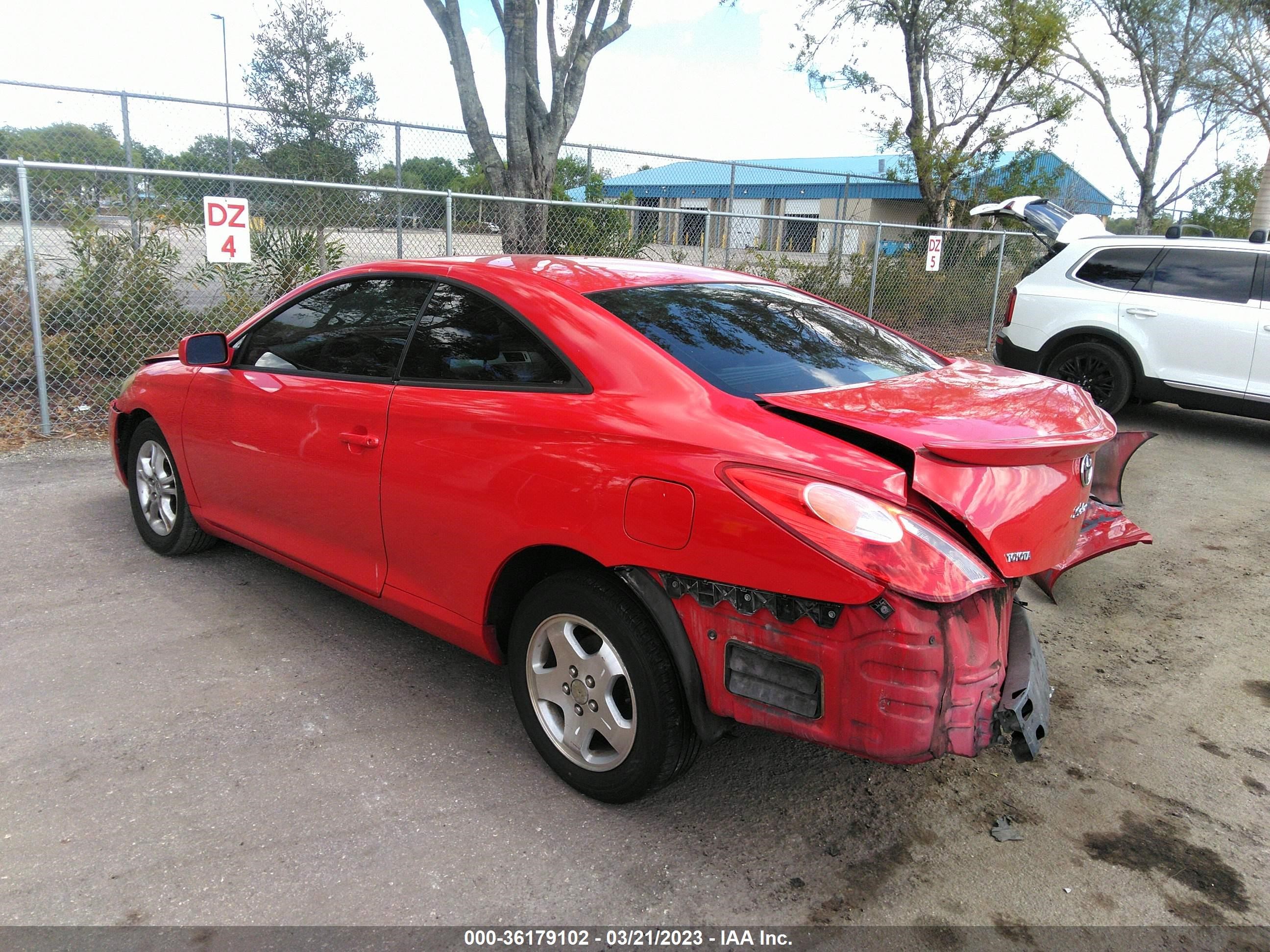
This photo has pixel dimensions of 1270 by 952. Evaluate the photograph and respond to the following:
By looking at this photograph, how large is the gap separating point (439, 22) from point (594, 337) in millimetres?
9377

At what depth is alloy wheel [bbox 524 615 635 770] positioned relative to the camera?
263 cm

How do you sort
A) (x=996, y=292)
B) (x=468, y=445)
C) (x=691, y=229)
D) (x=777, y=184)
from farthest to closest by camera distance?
(x=777, y=184) < (x=996, y=292) < (x=691, y=229) < (x=468, y=445)

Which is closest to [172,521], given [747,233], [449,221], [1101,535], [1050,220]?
[449,221]

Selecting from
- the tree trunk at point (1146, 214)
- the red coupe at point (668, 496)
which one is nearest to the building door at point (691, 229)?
the red coupe at point (668, 496)

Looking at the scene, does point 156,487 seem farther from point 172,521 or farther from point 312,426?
point 312,426

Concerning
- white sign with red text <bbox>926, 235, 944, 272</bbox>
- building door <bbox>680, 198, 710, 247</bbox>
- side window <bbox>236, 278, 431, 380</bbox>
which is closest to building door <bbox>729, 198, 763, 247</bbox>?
building door <bbox>680, 198, 710, 247</bbox>

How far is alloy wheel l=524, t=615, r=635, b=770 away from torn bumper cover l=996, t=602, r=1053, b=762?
3.30 feet

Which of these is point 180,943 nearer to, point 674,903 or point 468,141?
point 674,903

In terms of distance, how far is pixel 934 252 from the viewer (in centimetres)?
1215

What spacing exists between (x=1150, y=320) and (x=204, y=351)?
26.0 ft

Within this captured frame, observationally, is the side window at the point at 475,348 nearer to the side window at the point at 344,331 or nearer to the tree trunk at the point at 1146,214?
the side window at the point at 344,331

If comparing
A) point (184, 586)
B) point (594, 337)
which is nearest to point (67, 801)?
point (184, 586)

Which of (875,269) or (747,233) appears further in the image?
(747,233)

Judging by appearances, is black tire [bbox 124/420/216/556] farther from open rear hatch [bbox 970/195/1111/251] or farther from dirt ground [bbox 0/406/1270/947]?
open rear hatch [bbox 970/195/1111/251]
